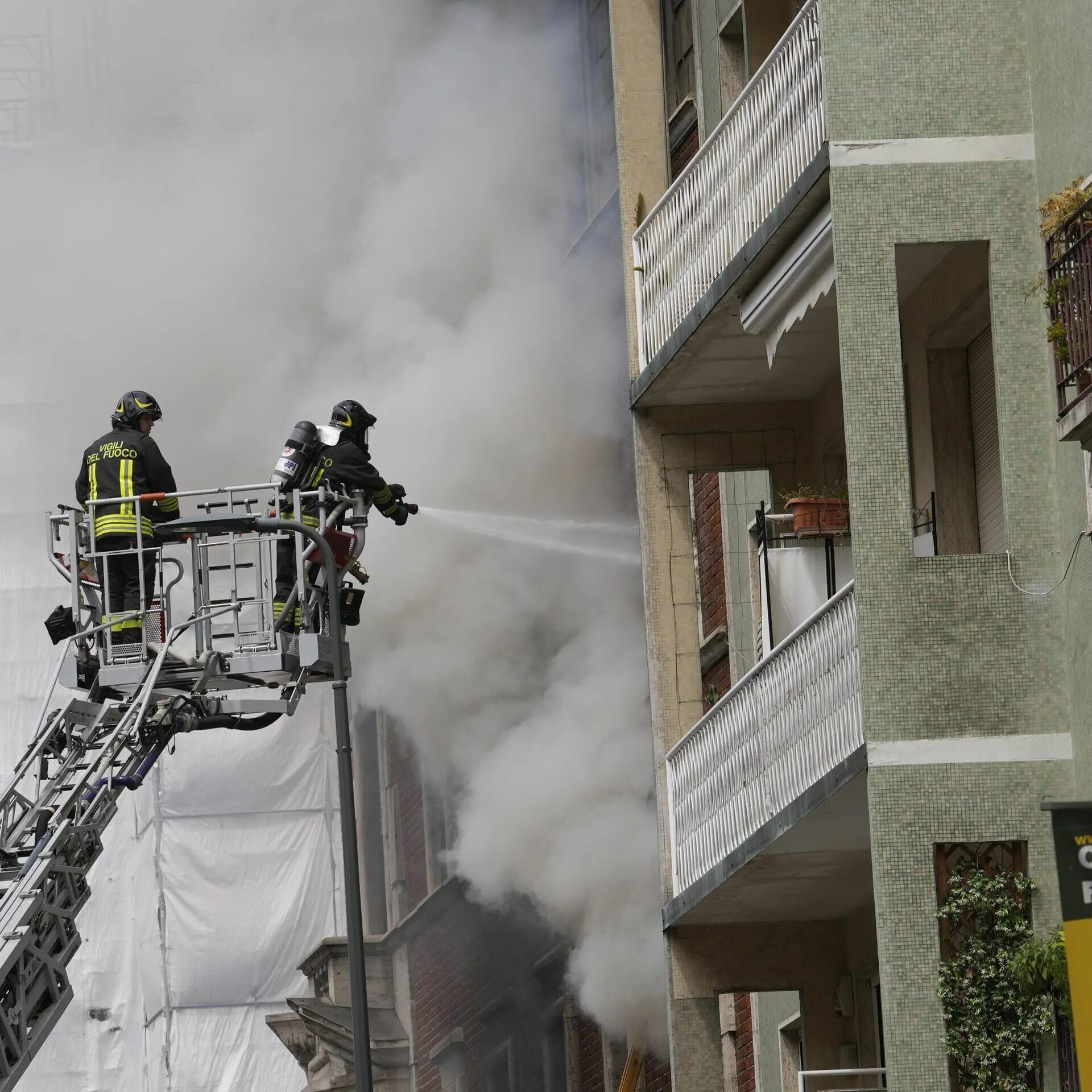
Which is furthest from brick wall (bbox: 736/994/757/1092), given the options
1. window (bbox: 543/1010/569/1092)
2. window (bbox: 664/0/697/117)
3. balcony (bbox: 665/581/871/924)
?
window (bbox: 664/0/697/117)

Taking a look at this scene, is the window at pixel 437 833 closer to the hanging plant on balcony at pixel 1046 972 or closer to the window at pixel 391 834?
the window at pixel 391 834

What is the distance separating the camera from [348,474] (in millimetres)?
15242

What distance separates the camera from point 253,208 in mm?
28328

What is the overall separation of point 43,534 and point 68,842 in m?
19.2

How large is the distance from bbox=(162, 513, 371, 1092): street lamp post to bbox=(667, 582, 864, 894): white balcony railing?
248 cm

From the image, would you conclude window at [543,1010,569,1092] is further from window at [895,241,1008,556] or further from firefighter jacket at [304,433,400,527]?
window at [895,241,1008,556]

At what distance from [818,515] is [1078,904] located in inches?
261

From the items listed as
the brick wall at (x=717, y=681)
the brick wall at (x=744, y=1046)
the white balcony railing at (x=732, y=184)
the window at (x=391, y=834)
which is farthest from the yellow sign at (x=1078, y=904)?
the window at (x=391, y=834)

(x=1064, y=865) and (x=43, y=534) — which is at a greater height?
(x=43, y=534)

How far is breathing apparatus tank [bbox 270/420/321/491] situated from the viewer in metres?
14.9

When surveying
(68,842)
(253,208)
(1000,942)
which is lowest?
(1000,942)

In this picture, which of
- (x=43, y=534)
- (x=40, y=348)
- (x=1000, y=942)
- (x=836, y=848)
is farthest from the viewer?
(x=43, y=534)

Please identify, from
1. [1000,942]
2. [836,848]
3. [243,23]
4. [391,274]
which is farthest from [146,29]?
[1000,942]

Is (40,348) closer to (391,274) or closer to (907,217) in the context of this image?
(391,274)
